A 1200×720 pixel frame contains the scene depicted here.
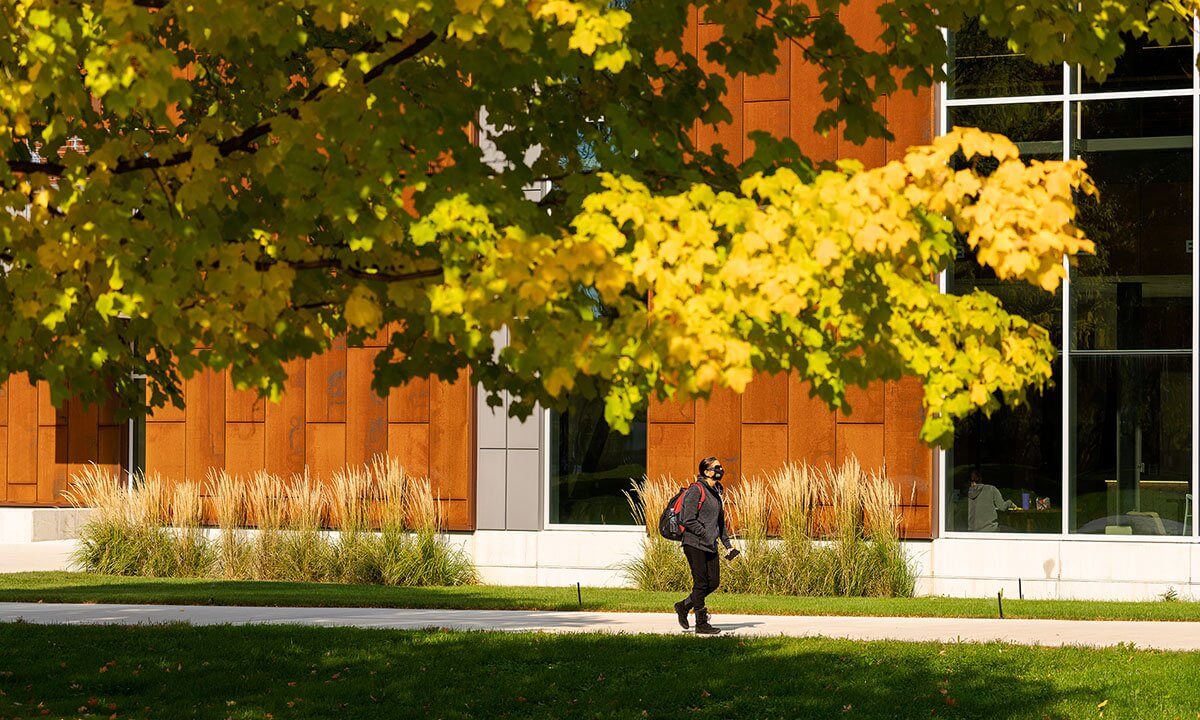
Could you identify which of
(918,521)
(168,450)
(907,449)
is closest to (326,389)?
(168,450)

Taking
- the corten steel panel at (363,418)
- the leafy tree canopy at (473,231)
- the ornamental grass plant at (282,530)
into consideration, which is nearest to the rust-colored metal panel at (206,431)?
the ornamental grass plant at (282,530)

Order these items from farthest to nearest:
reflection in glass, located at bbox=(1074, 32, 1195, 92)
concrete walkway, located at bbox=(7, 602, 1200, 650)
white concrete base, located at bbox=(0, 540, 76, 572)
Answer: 1. white concrete base, located at bbox=(0, 540, 76, 572)
2. reflection in glass, located at bbox=(1074, 32, 1195, 92)
3. concrete walkway, located at bbox=(7, 602, 1200, 650)

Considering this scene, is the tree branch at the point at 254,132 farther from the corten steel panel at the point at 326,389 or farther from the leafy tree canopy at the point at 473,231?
the corten steel panel at the point at 326,389

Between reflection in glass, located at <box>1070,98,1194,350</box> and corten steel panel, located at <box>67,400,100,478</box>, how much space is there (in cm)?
1668

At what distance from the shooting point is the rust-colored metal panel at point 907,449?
61.5 feet

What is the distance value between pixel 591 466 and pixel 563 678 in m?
9.16

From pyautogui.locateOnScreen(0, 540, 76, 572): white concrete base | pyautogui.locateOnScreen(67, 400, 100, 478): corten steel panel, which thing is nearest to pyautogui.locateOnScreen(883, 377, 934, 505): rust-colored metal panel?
pyautogui.locateOnScreen(0, 540, 76, 572): white concrete base

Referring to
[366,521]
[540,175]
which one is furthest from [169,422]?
[540,175]

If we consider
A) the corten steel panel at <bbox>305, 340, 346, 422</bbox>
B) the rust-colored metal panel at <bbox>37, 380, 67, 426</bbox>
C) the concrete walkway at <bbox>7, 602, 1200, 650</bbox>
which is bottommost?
the concrete walkway at <bbox>7, 602, 1200, 650</bbox>

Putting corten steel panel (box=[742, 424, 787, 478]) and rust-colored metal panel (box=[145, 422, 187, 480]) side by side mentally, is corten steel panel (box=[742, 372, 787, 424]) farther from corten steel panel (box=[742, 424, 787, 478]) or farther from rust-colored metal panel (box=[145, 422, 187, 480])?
rust-colored metal panel (box=[145, 422, 187, 480])

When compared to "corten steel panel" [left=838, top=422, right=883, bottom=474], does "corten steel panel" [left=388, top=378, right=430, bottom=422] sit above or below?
above

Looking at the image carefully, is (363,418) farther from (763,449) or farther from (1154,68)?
(1154,68)

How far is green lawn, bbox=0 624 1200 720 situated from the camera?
10.2m

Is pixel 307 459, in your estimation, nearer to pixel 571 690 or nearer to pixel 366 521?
pixel 366 521
